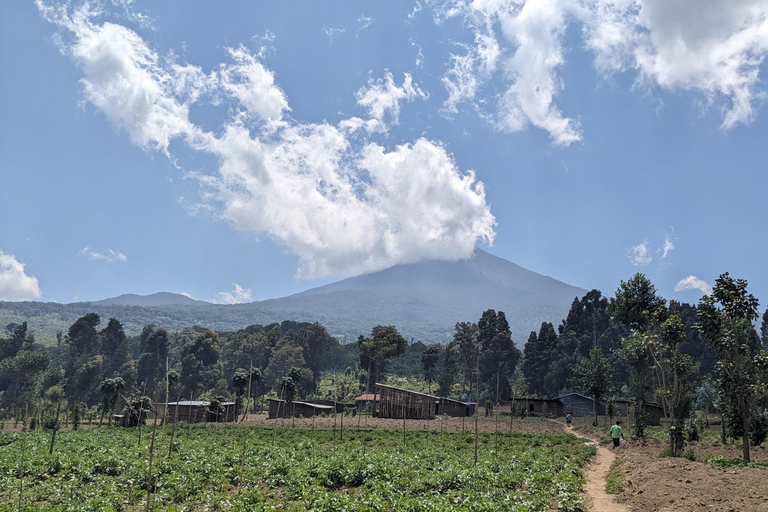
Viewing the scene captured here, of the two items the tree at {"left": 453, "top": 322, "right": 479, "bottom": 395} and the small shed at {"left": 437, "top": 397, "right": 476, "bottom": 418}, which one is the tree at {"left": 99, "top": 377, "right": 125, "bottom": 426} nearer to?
the small shed at {"left": 437, "top": 397, "right": 476, "bottom": 418}

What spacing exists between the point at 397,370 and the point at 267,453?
3880 inches

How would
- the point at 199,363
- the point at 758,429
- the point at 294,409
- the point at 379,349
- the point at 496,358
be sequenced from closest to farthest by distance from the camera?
the point at 758,429
the point at 294,409
the point at 379,349
the point at 496,358
the point at 199,363

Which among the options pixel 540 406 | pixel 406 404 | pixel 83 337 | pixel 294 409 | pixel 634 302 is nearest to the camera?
pixel 634 302

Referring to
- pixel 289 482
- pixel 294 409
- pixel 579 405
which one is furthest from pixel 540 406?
pixel 289 482

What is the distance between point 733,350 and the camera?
22016mm

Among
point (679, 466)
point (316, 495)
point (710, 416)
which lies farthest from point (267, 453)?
point (710, 416)

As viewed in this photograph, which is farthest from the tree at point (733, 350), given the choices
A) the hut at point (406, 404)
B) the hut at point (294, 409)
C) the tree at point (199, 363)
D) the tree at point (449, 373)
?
the tree at point (199, 363)

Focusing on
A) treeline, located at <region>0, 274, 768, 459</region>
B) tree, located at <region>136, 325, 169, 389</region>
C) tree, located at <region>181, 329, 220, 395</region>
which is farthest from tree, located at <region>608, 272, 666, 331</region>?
tree, located at <region>136, 325, 169, 389</region>

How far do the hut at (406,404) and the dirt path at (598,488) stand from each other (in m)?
31.7

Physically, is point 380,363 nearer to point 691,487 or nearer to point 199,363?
point 199,363

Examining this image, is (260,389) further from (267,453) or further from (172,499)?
(172,499)

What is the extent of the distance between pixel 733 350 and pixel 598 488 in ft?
36.7

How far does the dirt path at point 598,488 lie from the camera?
13969 millimetres

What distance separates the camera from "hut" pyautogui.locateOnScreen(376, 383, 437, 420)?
55.9 meters
